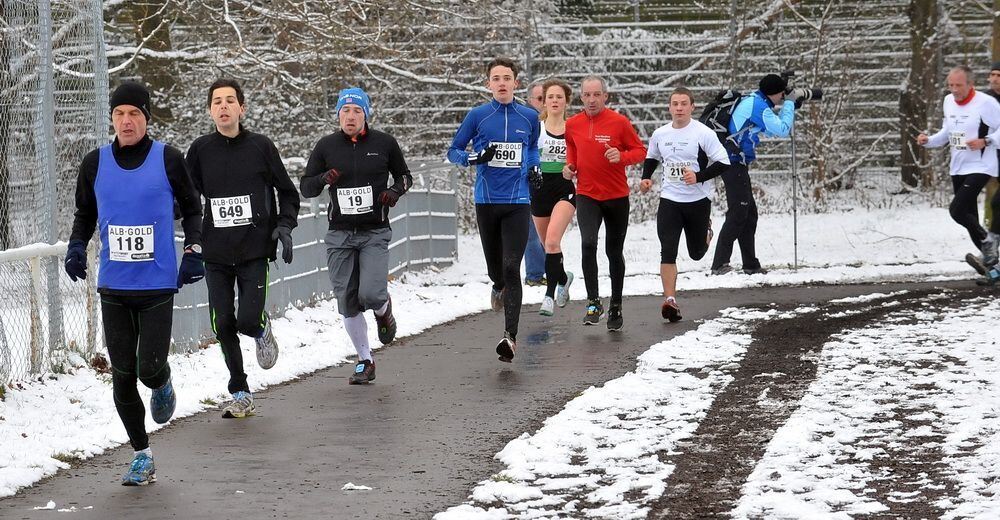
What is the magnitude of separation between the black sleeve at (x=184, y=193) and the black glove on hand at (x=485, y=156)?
3.87 m

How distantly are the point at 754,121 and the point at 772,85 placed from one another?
418mm

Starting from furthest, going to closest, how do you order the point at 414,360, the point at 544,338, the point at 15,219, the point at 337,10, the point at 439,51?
the point at 439,51, the point at 337,10, the point at 544,338, the point at 414,360, the point at 15,219

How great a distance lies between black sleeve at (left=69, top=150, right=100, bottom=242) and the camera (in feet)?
24.1

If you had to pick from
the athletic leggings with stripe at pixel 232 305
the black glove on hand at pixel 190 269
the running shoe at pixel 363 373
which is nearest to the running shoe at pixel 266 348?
the athletic leggings with stripe at pixel 232 305

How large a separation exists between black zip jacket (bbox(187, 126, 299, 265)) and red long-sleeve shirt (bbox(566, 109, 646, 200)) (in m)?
3.75

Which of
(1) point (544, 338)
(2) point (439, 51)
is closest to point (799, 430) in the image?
(1) point (544, 338)

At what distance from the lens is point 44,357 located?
984 cm

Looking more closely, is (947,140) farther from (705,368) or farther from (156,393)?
(156,393)

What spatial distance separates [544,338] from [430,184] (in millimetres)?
7123

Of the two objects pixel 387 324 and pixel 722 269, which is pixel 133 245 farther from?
pixel 722 269

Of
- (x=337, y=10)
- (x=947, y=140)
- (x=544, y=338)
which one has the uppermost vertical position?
(x=337, y=10)

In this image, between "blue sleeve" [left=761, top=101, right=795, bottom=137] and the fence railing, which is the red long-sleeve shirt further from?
"blue sleeve" [left=761, top=101, right=795, bottom=137]

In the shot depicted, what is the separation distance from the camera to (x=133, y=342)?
24.0 feet

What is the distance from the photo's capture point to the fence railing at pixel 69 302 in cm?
950
